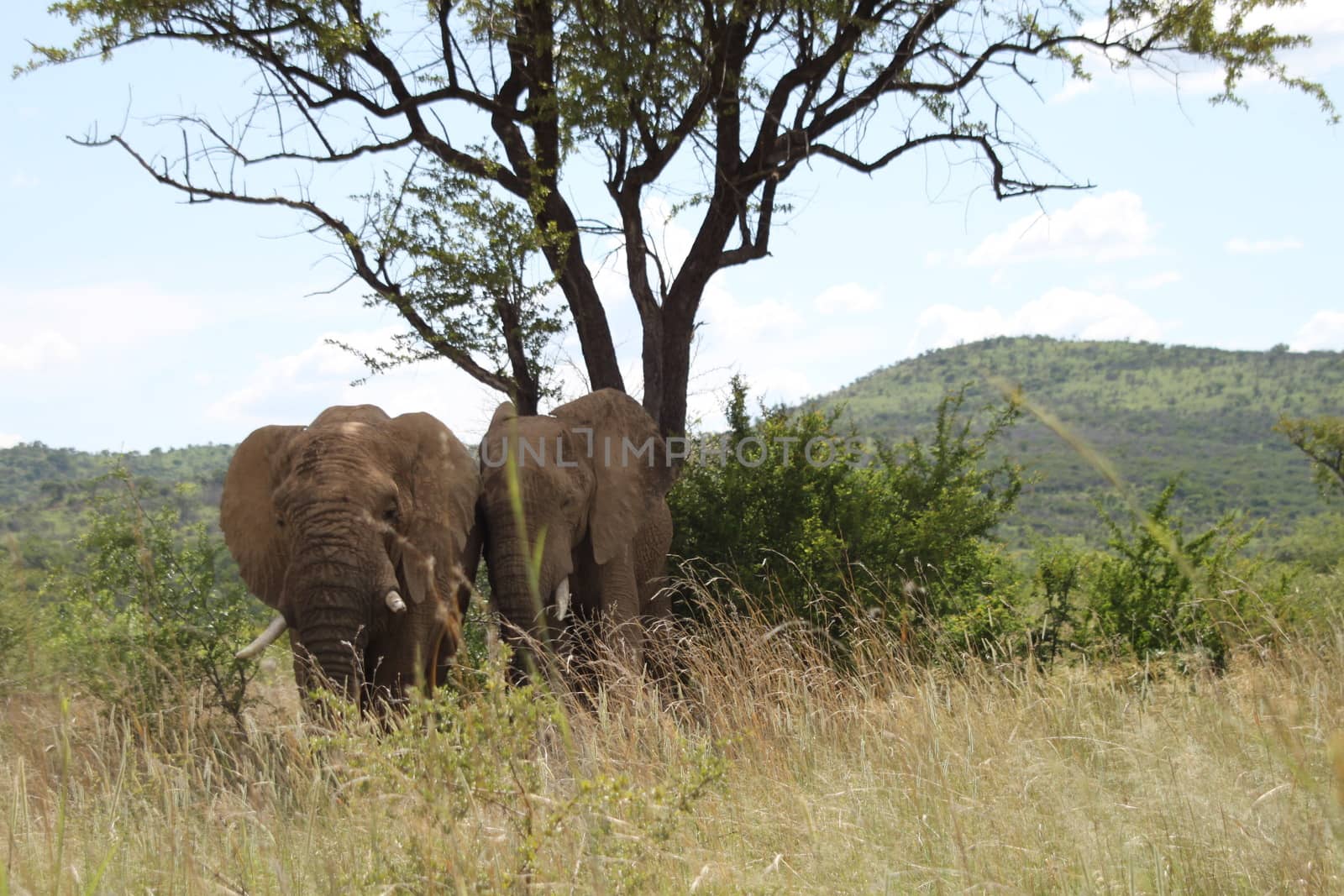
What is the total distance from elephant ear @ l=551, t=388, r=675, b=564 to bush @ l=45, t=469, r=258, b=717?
283 cm

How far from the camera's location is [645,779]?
5.43 metres

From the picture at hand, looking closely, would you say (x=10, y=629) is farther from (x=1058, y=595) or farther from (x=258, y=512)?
(x=1058, y=595)

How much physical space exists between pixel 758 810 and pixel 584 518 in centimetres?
428

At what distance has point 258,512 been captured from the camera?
7.89 metres

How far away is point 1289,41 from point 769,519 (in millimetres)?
7209

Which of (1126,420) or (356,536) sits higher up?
(1126,420)

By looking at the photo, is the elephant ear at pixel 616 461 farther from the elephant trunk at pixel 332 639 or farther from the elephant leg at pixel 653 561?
the elephant trunk at pixel 332 639

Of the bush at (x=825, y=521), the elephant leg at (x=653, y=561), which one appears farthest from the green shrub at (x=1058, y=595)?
the elephant leg at (x=653, y=561)

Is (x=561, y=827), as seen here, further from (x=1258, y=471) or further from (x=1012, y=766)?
(x=1258, y=471)

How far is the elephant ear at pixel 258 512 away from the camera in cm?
777

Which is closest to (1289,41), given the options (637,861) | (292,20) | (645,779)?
(292,20)

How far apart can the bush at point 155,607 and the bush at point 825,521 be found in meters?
3.67

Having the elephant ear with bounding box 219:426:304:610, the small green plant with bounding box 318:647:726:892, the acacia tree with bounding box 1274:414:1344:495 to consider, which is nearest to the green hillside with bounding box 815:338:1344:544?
the acacia tree with bounding box 1274:414:1344:495

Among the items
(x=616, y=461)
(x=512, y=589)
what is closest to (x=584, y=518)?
(x=616, y=461)
